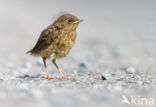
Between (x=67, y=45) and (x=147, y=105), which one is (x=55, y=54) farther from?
(x=147, y=105)

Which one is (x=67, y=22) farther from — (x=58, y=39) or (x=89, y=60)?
(x=89, y=60)

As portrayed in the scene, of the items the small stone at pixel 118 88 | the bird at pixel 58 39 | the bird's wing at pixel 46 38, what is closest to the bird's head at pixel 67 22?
the bird at pixel 58 39

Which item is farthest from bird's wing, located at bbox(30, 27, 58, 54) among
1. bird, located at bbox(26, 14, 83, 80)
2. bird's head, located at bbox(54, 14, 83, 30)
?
bird's head, located at bbox(54, 14, 83, 30)

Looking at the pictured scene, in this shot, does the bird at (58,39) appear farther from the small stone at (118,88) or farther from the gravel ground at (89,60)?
the small stone at (118,88)

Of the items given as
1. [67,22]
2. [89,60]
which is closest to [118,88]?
[67,22]

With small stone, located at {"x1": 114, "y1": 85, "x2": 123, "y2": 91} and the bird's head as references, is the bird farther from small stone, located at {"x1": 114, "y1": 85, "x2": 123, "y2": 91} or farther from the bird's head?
small stone, located at {"x1": 114, "y1": 85, "x2": 123, "y2": 91}

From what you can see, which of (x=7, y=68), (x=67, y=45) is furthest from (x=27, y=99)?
(x=7, y=68)
